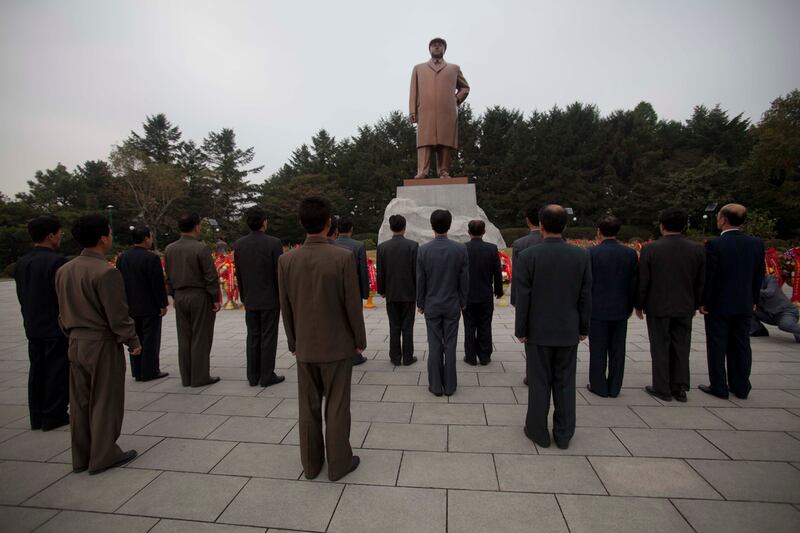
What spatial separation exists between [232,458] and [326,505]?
1.00 meters

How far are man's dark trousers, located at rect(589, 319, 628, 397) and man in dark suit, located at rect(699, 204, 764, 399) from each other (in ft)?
2.91

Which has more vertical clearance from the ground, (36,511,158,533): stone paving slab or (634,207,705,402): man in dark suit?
(634,207,705,402): man in dark suit

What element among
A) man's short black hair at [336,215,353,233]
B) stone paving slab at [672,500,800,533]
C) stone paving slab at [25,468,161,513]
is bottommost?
stone paving slab at [25,468,161,513]

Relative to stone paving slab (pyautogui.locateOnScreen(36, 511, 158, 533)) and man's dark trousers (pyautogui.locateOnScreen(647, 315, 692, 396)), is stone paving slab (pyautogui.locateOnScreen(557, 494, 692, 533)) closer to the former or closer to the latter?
man's dark trousers (pyautogui.locateOnScreen(647, 315, 692, 396))

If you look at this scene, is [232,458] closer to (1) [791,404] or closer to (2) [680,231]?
(2) [680,231]

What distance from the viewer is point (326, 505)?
230 centimetres

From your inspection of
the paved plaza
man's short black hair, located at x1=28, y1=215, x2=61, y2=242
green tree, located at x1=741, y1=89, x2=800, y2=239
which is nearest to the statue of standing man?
the paved plaza

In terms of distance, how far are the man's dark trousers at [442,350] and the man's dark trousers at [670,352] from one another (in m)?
1.97

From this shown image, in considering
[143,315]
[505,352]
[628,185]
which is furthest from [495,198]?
[143,315]

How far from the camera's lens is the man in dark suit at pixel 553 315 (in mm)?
2842

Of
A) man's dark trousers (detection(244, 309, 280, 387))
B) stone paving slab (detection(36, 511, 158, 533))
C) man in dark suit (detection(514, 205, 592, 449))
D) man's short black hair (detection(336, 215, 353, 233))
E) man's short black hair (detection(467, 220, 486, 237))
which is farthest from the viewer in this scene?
man's short black hair (detection(336, 215, 353, 233))

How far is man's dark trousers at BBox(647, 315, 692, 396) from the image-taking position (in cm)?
372

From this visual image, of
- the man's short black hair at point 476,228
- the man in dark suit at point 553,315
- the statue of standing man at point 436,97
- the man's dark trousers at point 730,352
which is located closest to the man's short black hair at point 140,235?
the man's short black hair at point 476,228

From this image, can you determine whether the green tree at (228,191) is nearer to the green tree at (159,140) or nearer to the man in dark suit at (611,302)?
the green tree at (159,140)
